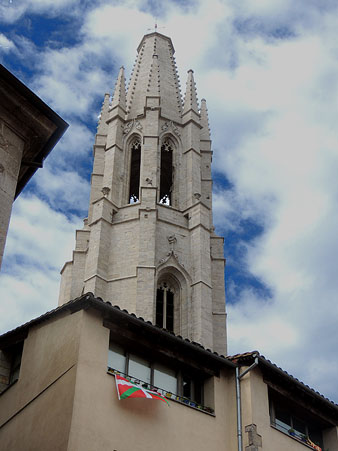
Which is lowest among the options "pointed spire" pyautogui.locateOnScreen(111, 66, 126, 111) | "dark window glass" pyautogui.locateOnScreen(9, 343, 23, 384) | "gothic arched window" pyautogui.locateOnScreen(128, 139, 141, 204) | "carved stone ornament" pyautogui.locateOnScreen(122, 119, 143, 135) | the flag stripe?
the flag stripe

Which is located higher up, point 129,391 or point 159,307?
point 159,307

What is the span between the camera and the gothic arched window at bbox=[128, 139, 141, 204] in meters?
50.2

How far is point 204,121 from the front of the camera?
55.8m

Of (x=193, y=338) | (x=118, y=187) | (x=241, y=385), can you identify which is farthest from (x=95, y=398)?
(x=118, y=187)

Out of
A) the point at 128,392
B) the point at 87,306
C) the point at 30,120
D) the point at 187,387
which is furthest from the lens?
the point at 187,387

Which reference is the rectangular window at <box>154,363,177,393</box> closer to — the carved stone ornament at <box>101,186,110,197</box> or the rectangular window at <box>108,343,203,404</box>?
the rectangular window at <box>108,343,203,404</box>

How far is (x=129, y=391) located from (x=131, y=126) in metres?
36.6

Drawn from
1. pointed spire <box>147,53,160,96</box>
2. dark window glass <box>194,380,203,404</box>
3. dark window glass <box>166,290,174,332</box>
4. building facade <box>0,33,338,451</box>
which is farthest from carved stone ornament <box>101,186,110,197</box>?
dark window glass <box>194,380,203,404</box>

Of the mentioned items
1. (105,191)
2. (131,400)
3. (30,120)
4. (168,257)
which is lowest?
(131,400)

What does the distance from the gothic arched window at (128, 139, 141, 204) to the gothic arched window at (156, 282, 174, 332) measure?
30.7 ft

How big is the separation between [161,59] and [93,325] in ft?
142

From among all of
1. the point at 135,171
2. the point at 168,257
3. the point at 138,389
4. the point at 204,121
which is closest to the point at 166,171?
the point at 135,171

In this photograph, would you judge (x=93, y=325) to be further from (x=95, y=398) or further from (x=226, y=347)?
(x=226, y=347)

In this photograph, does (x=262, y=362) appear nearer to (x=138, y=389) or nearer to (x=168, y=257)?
(x=138, y=389)
